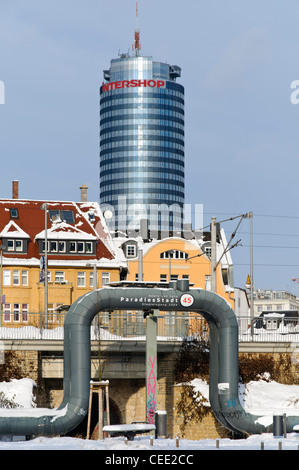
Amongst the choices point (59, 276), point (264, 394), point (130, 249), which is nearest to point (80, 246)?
point (59, 276)

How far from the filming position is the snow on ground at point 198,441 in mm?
31500

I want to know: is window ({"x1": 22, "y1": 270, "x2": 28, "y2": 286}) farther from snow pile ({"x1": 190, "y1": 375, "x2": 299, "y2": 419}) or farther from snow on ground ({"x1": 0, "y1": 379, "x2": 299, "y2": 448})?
snow pile ({"x1": 190, "y1": 375, "x2": 299, "y2": 419})

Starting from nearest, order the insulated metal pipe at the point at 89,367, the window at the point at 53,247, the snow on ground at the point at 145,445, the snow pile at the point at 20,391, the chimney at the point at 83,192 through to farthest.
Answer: the snow on ground at the point at 145,445 < the insulated metal pipe at the point at 89,367 < the snow pile at the point at 20,391 < the window at the point at 53,247 < the chimney at the point at 83,192

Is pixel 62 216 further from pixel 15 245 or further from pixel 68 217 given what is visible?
pixel 15 245

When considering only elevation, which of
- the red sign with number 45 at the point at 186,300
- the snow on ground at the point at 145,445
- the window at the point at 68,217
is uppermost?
the window at the point at 68,217

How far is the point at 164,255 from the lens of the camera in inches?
3957

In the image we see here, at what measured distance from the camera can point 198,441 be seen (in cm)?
3422

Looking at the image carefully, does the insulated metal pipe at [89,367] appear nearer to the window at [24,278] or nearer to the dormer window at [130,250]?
the window at [24,278]

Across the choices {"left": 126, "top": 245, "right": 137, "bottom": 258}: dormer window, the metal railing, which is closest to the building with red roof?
{"left": 126, "top": 245, "right": 137, "bottom": 258}: dormer window

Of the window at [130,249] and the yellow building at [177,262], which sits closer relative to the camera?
the yellow building at [177,262]

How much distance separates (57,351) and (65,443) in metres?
15.6

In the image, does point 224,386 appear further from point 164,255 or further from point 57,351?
point 164,255

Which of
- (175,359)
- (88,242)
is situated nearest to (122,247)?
(88,242)

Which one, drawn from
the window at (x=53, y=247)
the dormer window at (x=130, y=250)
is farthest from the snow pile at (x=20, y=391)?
the dormer window at (x=130, y=250)
